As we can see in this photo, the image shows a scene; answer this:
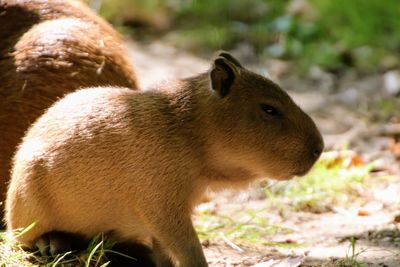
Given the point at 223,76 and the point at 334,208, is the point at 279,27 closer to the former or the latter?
the point at 334,208

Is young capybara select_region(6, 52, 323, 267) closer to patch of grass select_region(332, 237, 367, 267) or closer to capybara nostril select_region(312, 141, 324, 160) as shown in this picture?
capybara nostril select_region(312, 141, 324, 160)

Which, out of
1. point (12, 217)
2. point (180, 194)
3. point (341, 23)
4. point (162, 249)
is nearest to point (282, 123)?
point (180, 194)

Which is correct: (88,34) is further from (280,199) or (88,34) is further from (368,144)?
(368,144)

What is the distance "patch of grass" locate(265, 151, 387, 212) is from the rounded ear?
5.46ft

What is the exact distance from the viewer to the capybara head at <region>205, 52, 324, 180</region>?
14.0 ft

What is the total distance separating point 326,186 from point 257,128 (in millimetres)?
2114

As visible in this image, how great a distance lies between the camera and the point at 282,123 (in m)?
4.29

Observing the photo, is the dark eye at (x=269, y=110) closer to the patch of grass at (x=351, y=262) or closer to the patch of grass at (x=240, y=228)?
the patch of grass at (x=351, y=262)

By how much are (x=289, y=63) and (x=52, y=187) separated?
5.47m

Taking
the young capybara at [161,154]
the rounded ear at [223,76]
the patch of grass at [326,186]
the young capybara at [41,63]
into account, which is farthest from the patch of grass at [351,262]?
the young capybara at [41,63]

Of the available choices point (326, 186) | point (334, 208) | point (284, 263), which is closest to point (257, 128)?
point (284, 263)

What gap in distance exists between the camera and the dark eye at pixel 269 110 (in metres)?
4.30

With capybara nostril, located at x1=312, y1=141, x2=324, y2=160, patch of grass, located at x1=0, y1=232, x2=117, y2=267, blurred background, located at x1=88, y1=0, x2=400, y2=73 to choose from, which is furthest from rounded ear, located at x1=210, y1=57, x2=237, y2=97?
blurred background, located at x1=88, y1=0, x2=400, y2=73

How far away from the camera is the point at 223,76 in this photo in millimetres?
4289
